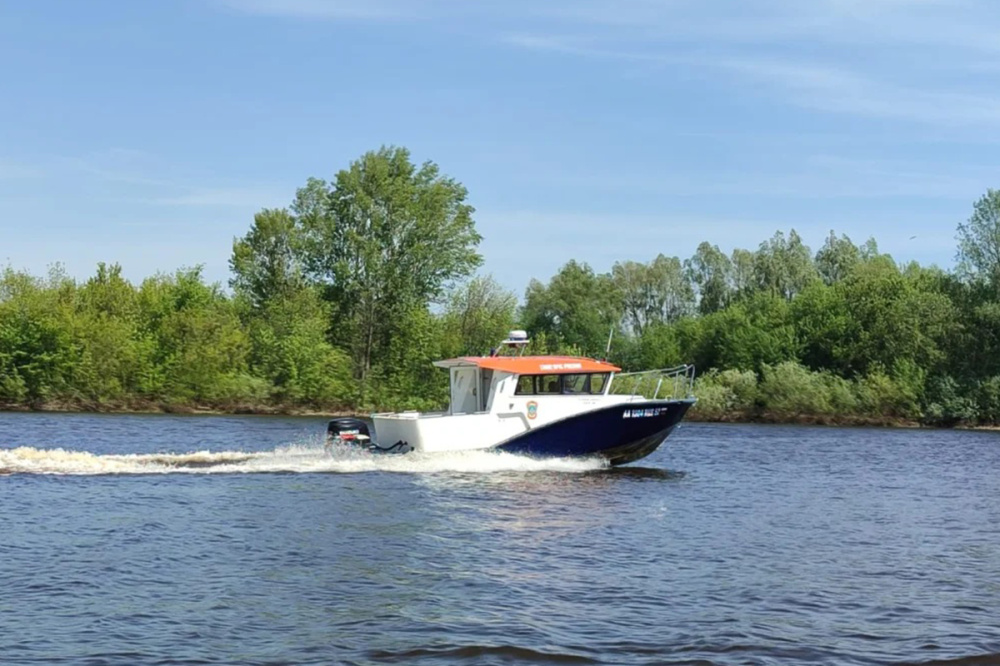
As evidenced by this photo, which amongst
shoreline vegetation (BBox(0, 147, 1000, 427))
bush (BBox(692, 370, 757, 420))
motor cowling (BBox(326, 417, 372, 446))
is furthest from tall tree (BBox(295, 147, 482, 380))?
motor cowling (BBox(326, 417, 372, 446))

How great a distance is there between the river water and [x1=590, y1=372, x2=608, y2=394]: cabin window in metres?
2.35

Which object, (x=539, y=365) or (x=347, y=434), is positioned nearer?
(x=539, y=365)

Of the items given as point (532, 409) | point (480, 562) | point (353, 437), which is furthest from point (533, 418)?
point (480, 562)

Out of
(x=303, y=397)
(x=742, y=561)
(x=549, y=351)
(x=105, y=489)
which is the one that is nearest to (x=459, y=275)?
(x=549, y=351)

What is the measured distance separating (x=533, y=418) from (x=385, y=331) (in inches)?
1990

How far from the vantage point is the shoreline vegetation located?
246 feet

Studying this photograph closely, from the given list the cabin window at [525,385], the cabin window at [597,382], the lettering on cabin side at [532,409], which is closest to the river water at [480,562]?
the lettering on cabin side at [532,409]

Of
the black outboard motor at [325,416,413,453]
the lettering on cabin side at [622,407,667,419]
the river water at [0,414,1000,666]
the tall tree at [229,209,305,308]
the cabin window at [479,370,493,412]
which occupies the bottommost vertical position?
the river water at [0,414,1000,666]

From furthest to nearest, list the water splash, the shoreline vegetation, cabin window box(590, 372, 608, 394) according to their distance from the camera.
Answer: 1. the shoreline vegetation
2. cabin window box(590, 372, 608, 394)
3. the water splash

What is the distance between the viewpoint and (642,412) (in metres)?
35.0

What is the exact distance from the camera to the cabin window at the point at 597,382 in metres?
35.8

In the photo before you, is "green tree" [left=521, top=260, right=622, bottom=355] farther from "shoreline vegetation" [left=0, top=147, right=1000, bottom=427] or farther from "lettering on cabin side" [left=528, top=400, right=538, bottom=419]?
"lettering on cabin side" [left=528, top=400, right=538, bottom=419]

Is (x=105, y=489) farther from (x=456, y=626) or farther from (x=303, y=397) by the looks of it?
(x=303, y=397)

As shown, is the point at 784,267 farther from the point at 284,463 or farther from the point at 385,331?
the point at 284,463
